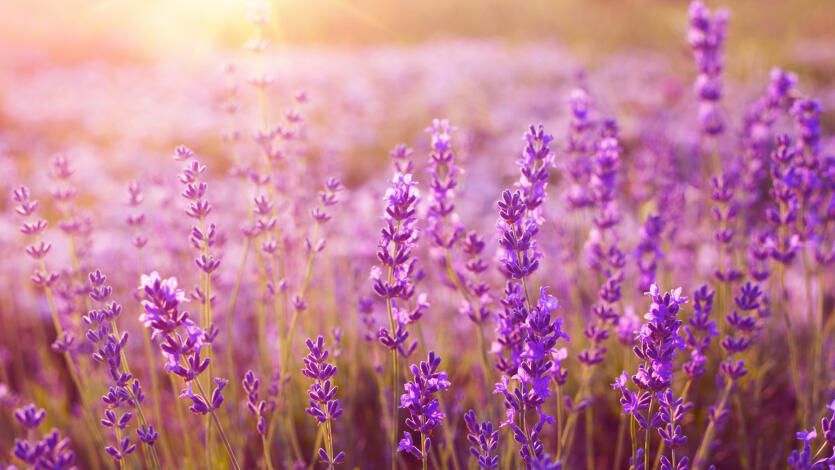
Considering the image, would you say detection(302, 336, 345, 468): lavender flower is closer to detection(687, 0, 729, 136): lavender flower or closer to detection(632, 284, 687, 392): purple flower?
detection(632, 284, 687, 392): purple flower

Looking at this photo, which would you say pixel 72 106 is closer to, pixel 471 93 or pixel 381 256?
pixel 471 93

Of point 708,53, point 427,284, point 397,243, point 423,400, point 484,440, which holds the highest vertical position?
point 708,53

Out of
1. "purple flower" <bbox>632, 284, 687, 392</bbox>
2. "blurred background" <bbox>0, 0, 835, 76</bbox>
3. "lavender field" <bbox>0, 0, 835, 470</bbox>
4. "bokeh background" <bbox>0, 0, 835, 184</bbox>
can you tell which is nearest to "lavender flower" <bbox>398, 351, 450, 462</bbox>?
"lavender field" <bbox>0, 0, 835, 470</bbox>

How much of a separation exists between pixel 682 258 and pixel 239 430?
288cm

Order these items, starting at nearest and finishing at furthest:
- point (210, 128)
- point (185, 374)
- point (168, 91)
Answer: point (185, 374), point (210, 128), point (168, 91)

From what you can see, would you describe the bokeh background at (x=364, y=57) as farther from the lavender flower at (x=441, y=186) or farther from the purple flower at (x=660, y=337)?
the purple flower at (x=660, y=337)

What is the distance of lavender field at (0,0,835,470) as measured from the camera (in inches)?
64.1

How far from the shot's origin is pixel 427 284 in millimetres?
4676

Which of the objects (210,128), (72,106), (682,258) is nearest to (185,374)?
(682,258)

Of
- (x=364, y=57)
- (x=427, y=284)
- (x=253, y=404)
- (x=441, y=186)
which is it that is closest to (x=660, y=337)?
(x=441, y=186)

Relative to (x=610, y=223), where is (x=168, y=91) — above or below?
above

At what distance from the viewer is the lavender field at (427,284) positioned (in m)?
1.63

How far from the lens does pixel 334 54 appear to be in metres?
17.7

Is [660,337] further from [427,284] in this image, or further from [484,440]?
[427,284]
